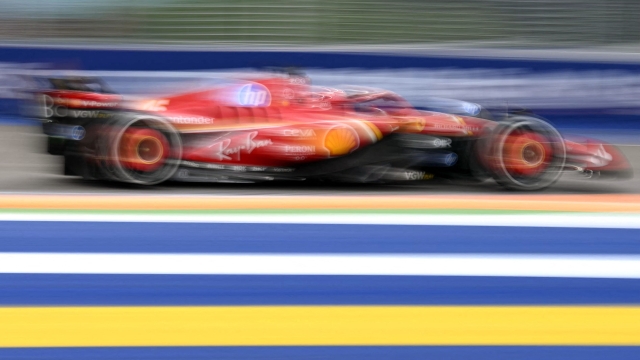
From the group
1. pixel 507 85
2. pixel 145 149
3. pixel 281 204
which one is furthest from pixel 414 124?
pixel 281 204

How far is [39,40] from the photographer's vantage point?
27.5ft

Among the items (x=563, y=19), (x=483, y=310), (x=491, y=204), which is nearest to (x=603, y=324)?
(x=483, y=310)

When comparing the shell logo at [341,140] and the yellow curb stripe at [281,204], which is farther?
the shell logo at [341,140]

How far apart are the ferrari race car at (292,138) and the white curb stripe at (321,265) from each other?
3875 millimetres

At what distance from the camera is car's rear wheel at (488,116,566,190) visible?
5.59m

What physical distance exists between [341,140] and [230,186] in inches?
34.2

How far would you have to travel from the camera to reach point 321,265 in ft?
5.08

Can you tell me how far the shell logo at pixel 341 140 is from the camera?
5.46 metres

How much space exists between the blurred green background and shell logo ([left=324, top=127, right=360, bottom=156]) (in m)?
3.28

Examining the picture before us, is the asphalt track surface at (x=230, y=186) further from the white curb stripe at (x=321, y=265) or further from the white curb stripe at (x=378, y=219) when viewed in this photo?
the white curb stripe at (x=321, y=265)

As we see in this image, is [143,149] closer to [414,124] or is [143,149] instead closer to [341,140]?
[341,140]

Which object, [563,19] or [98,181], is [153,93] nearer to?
[98,181]

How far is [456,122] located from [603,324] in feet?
13.8

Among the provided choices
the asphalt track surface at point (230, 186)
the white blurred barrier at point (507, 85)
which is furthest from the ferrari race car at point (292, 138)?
the white blurred barrier at point (507, 85)
